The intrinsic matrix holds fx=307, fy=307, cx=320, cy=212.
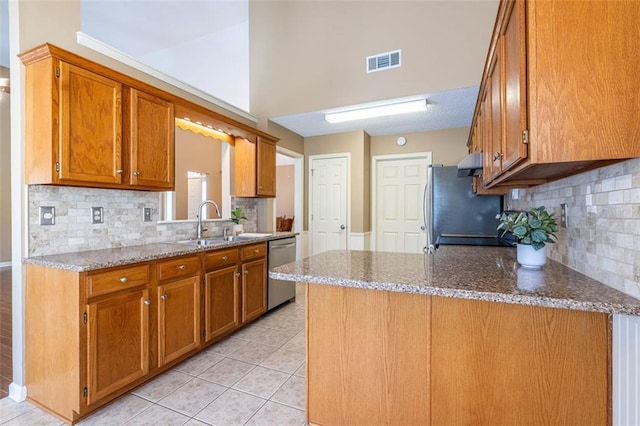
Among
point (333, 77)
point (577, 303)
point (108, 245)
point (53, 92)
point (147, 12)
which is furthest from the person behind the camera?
point (147, 12)

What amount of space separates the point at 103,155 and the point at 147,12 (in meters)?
3.62

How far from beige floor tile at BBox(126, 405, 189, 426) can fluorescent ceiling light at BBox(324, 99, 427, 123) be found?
357 centimetres

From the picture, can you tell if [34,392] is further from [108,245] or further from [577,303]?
[577,303]

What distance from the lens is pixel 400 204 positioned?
4926 millimetres

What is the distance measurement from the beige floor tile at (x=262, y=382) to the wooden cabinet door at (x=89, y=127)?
5.45 ft

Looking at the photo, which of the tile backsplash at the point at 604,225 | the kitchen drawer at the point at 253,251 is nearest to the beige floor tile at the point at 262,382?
the kitchen drawer at the point at 253,251

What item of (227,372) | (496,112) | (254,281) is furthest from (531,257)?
(254,281)

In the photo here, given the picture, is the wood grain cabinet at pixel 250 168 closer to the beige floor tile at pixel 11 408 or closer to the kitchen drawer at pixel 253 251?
the kitchen drawer at pixel 253 251

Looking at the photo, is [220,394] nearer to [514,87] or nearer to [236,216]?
[236,216]

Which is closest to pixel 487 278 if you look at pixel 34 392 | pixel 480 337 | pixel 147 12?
pixel 480 337

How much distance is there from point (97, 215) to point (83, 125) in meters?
0.68

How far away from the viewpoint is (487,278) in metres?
1.39

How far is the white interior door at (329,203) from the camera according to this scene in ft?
16.3

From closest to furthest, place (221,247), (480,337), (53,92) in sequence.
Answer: (480,337)
(53,92)
(221,247)
